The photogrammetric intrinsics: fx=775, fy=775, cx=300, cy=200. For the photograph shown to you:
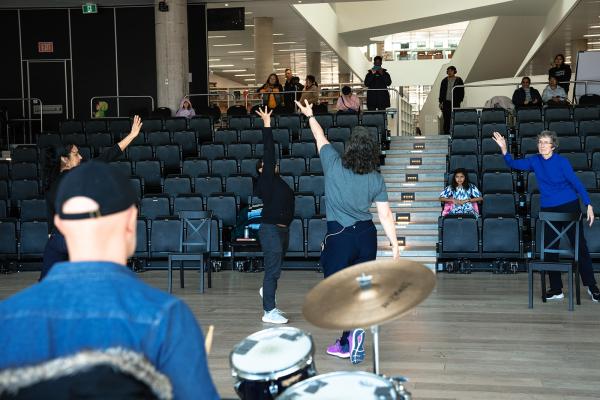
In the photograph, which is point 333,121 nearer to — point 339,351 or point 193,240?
point 193,240

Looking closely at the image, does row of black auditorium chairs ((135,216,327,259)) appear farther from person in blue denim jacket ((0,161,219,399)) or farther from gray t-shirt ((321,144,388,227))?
person in blue denim jacket ((0,161,219,399))

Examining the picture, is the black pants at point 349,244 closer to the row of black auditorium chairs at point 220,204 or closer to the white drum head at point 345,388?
the white drum head at point 345,388

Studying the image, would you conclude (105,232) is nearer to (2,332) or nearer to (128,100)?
(2,332)

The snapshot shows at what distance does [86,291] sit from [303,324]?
18.3ft

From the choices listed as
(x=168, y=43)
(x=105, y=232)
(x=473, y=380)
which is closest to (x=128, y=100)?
(x=168, y=43)

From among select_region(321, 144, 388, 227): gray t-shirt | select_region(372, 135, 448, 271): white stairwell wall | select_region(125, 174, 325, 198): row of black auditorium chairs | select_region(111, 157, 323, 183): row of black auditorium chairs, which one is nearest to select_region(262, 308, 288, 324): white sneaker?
select_region(321, 144, 388, 227): gray t-shirt

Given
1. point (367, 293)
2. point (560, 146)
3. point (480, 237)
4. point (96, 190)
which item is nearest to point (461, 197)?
point (480, 237)

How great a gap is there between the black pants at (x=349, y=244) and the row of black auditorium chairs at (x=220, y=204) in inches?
219

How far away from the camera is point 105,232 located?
159 cm

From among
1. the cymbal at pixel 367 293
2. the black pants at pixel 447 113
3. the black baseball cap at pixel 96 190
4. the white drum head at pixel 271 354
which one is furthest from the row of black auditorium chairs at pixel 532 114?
the black baseball cap at pixel 96 190

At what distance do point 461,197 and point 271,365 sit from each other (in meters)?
8.19

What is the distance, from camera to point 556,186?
7652 mm

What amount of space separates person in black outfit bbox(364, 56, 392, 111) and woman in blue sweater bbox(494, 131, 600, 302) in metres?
8.73

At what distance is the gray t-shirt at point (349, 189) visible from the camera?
17.3 feet
